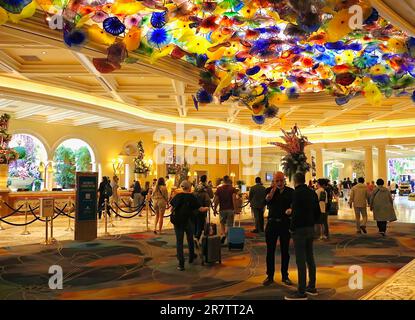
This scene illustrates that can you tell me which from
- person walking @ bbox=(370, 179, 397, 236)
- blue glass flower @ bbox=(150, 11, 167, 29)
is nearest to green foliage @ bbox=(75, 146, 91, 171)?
blue glass flower @ bbox=(150, 11, 167, 29)

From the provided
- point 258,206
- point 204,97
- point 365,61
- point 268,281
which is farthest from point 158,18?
point 258,206

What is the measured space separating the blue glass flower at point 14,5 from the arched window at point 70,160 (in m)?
13.1

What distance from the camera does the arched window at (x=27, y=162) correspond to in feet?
Answer: 51.2

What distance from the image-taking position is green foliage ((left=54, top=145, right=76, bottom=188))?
17.2m

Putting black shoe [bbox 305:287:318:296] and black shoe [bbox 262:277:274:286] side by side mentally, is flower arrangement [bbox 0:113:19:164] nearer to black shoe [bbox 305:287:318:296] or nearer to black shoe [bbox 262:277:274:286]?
black shoe [bbox 262:277:274:286]

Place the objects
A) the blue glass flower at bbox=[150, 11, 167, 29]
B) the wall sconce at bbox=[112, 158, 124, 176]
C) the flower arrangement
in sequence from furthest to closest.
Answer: the wall sconce at bbox=[112, 158, 124, 176] < the flower arrangement < the blue glass flower at bbox=[150, 11, 167, 29]

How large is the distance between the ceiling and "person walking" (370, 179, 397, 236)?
12.0 ft

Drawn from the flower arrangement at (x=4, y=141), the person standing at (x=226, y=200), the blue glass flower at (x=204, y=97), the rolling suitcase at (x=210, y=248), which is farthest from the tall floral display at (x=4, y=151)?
the rolling suitcase at (x=210, y=248)

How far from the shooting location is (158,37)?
234 inches

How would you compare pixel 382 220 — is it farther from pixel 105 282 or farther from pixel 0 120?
pixel 0 120

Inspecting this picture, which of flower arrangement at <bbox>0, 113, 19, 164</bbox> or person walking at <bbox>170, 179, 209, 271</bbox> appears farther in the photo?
flower arrangement at <bbox>0, 113, 19, 164</bbox>

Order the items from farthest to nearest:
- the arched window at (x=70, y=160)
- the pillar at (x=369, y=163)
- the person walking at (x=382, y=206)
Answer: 1. the pillar at (x=369, y=163)
2. the arched window at (x=70, y=160)
3. the person walking at (x=382, y=206)

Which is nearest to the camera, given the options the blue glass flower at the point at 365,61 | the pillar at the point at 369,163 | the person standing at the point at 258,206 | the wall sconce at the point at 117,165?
the blue glass flower at the point at 365,61

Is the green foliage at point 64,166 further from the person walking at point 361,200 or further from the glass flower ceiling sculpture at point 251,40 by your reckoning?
the person walking at point 361,200
